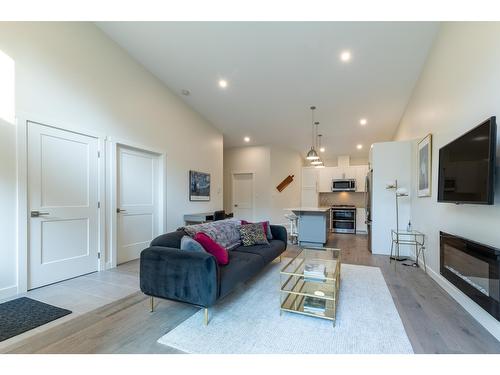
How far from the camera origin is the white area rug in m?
1.68

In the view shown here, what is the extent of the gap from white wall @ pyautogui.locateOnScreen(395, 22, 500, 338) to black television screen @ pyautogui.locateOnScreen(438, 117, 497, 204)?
13cm

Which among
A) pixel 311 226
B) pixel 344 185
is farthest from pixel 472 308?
pixel 344 185

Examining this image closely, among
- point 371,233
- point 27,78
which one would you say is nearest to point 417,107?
point 371,233

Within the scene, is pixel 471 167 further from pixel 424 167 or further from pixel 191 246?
pixel 191 246

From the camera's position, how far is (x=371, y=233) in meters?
4.81

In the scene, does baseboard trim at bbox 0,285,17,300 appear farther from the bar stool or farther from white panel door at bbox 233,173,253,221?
white panel door at bbox 233,173,253,221

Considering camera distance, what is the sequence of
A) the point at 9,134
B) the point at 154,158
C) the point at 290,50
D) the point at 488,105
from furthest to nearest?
the point at 154,158
the point at 290,50
the point at 9,134
the point at 488,105

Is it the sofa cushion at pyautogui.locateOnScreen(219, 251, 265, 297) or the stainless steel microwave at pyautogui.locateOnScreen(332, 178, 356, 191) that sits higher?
the stainless steel microwave at pyautogui.locateOnScreen(332, 178, 356, 191)

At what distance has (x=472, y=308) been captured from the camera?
2.17 meters

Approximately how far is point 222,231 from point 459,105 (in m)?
3.10

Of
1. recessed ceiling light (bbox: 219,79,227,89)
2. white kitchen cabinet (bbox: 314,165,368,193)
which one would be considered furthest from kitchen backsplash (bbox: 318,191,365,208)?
recessed ceiling light (bbox: 219,79,227,89)
